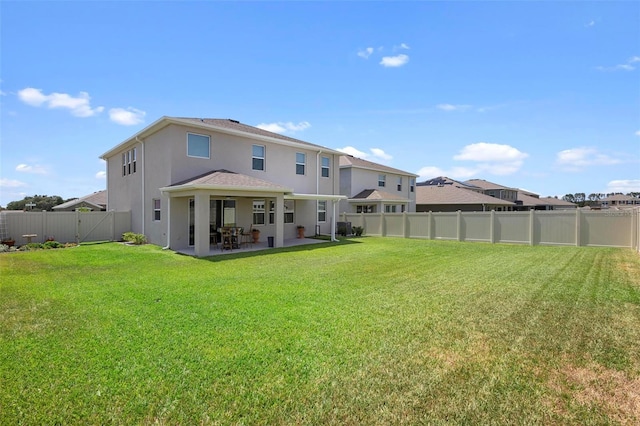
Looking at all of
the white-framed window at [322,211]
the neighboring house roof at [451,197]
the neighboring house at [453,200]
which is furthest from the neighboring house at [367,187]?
the neighboring house roof at [451,197]

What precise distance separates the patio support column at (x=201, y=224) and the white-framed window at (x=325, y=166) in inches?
396

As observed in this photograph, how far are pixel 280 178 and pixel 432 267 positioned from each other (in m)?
11.0

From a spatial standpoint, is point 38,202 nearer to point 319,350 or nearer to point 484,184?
point 319,350

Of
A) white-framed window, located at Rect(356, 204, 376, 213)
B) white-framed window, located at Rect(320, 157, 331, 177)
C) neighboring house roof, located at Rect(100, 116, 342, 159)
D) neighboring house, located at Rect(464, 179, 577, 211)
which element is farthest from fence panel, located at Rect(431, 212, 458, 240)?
neighboring house, located at Rect(464, 179, 577, 211)

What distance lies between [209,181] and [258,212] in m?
4.66

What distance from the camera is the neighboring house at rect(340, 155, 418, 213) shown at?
26844mm

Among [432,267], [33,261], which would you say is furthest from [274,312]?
[33,261]

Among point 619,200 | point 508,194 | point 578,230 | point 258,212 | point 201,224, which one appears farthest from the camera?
point 619,200

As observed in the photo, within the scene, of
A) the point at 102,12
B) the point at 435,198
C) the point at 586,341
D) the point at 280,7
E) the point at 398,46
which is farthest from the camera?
the point at 435,198

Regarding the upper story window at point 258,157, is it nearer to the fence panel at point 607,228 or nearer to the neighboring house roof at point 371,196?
the neighboring house roof at point 371,196

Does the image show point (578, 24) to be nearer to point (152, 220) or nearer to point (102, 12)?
point (102, 12)

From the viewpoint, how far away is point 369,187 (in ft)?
96.2

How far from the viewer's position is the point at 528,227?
16453 mm

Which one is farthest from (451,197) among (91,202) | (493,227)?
(91,202)
